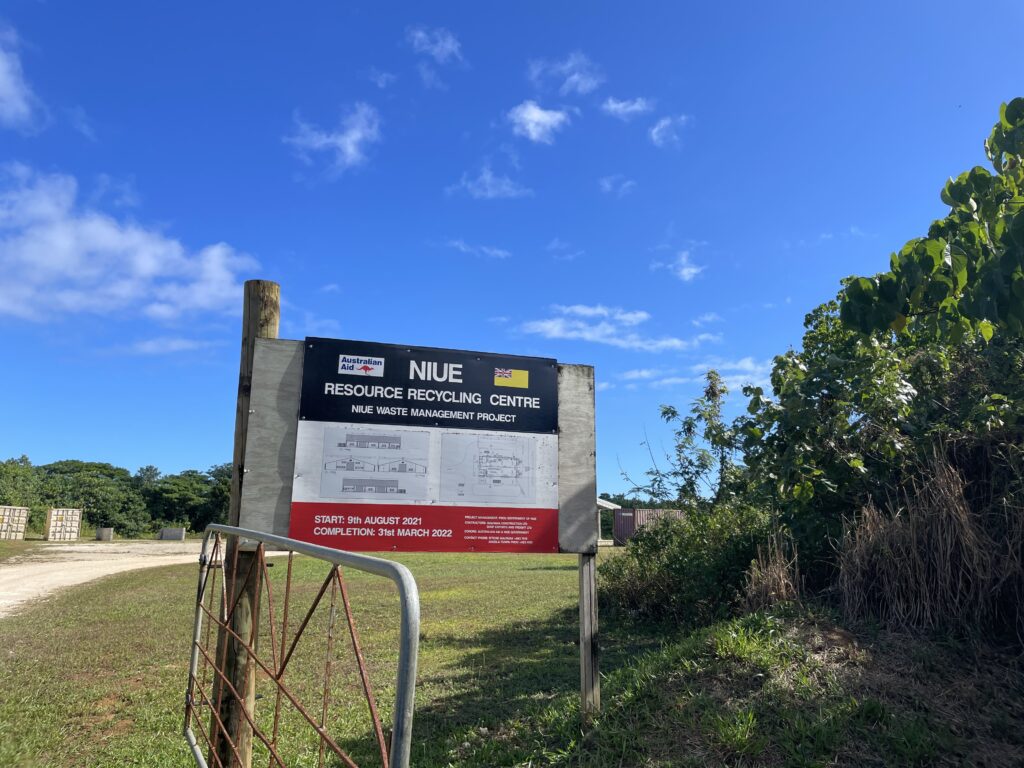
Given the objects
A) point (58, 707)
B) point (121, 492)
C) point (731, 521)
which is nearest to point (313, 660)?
point (58, 707)

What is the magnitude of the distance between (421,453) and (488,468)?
0.51 m

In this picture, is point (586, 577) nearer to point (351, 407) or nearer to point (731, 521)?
point (351, 407)

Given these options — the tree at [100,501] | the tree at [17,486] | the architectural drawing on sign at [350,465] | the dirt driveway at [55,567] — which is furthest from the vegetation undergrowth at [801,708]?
the tree at [100,501]

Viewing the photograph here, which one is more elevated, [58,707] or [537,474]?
[537,474]

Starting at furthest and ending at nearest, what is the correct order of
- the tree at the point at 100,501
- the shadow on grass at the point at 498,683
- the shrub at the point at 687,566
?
the tree at the point at 100,501, the shrub at the point at 687,566, the shadow on grass at the point at 498,683

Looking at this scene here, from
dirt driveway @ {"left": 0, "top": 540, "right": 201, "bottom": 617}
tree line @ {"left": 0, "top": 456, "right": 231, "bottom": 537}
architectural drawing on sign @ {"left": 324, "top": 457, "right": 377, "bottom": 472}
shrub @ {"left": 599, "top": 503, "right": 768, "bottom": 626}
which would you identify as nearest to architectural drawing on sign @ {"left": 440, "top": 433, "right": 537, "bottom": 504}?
architectural drawing on sign @ {"left": 324, "top": 457, "right": 377, "bottom": 472}

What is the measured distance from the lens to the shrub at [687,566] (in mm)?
7422

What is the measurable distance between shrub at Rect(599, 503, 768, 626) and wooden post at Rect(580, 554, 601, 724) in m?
2.28

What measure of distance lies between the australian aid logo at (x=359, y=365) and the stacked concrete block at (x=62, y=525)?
38375 mm

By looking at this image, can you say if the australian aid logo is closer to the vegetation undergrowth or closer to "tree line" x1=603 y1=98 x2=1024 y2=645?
the vegetation undergrowth

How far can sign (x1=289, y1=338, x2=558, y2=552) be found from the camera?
15.9 ft

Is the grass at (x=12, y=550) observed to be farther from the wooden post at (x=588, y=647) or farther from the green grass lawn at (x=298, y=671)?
the wooden post at (x=588, y=647)

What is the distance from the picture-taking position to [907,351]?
24.1 ft

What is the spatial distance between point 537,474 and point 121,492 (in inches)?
2056
